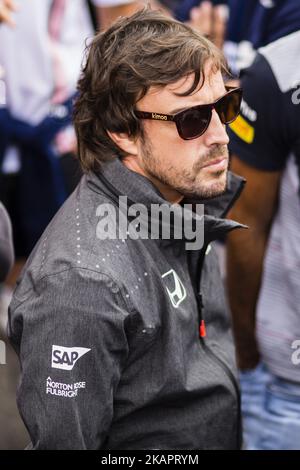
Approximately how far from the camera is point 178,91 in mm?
1951

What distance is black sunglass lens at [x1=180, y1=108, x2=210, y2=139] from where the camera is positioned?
6.40 ft

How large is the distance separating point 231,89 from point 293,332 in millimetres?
788

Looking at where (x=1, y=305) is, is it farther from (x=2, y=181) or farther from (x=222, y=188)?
(x=222, y=188)

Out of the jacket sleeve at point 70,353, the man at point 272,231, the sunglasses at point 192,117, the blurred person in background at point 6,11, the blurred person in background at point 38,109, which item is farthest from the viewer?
the blurred person in background at point 38,109

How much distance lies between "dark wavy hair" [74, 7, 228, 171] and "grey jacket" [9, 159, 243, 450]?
0.11 metres

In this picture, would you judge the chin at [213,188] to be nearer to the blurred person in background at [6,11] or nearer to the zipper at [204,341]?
the zipper at [204,341]

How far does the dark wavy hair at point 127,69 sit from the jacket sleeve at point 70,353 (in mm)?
393

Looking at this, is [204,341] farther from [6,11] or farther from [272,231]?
[6,11]

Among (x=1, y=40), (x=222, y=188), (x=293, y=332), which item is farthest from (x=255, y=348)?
(x=1, y=40)

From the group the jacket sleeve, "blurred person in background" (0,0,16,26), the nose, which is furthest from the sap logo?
"blurred person in background" (0,0,16,26)

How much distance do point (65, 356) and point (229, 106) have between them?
772mm

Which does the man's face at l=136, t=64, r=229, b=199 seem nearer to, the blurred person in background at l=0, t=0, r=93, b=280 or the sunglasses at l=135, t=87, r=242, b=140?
the sunglasses at l=135, t=87, r=242, b=140

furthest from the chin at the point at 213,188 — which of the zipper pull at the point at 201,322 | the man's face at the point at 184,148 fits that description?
the zipper pull at the point at 201,322

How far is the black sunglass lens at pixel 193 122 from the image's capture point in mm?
1950
